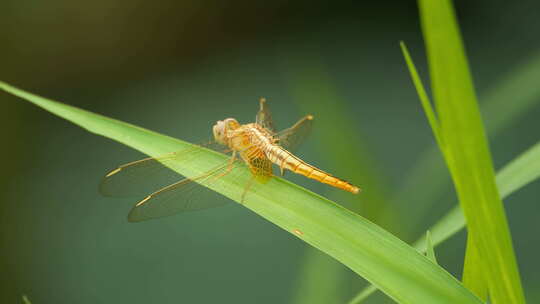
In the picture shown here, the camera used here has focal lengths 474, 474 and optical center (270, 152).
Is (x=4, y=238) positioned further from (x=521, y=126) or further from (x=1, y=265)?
(x=521, y=126)

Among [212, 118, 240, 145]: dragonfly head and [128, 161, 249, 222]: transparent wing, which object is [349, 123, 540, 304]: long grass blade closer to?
[128, 161, 249, 222]: transparent wing

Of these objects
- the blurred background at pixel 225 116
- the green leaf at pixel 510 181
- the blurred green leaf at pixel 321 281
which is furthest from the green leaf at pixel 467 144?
the blurred green leaf at pixel 321 281

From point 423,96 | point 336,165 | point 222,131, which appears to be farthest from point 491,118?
point 423,96

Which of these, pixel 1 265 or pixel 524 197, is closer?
pixel 524 197

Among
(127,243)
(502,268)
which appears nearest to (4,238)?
(127,243)

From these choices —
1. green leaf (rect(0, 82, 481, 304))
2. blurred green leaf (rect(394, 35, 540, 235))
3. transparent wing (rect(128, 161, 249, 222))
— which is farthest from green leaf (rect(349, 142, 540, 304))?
blurred green leaf (rect(394, 35, 540, 235))

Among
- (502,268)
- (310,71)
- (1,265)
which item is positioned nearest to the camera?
(502,268)
